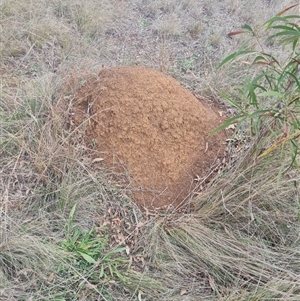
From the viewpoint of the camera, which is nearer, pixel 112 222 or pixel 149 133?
pixel 112 222

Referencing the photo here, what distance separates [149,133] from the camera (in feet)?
6.96

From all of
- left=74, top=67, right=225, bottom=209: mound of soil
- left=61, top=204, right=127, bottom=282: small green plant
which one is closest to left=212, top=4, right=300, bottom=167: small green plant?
left=74, top=67, right=225, bottom=209: mound of soil

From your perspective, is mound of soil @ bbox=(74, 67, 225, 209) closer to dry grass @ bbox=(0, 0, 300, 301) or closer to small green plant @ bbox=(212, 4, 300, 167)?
dry grass @ bbox=(0, 0, 300, 301)

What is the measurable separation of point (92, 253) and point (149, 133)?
0.76 meters

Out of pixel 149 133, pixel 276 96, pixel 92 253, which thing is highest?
pixel 276 96

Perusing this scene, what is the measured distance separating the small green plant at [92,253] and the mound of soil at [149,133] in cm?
34

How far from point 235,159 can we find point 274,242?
54cm

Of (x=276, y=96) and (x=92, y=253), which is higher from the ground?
(x=276, y=96)

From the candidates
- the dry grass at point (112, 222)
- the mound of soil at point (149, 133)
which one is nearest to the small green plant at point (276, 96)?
the dry grass at point (112, 222)

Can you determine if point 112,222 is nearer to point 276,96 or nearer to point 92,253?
point 92,253

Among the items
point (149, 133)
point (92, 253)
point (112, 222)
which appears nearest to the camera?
point (92, 253)

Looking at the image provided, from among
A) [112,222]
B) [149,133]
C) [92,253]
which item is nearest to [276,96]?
[149,133]

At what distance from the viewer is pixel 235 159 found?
2.19 metres

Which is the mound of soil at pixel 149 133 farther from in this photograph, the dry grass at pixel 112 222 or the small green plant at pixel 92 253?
the small green plant at pixel 92 253
